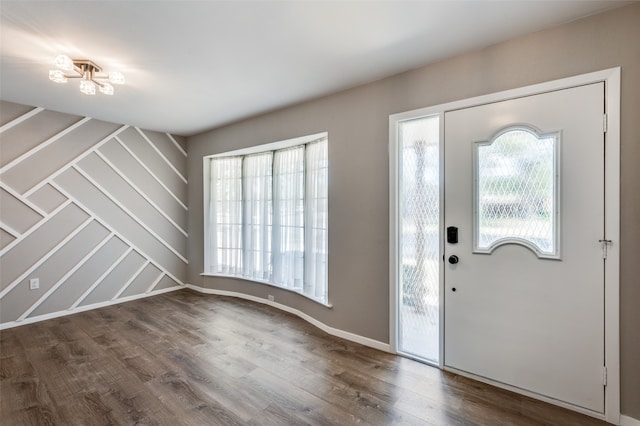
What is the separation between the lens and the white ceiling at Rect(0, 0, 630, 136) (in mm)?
1751

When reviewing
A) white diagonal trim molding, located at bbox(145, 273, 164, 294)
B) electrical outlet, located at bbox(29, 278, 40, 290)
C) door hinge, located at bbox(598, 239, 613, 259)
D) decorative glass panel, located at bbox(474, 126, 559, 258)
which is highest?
decorative glass panel, located at bbox(474, 126, 559, 258)

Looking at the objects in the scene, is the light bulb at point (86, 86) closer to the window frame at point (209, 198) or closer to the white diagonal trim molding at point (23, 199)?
the window frame at point (209, 198)

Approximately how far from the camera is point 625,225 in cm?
173

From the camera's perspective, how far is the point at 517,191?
2.04m

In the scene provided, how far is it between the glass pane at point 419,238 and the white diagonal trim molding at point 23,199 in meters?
4.18

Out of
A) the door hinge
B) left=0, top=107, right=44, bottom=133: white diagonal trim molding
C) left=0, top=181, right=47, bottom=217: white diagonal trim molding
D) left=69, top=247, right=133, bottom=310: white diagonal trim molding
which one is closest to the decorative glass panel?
the door hinge

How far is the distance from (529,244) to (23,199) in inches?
201

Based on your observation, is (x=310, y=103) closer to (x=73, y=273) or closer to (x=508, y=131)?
(x=508, y=131)

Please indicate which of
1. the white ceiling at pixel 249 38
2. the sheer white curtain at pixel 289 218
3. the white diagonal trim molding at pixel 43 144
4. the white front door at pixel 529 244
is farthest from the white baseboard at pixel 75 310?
the white front door at pixel 529 244

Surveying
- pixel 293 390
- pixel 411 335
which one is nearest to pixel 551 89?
pixel 411 335

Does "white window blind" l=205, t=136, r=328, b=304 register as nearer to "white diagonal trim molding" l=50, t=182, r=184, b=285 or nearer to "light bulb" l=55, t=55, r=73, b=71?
"white diagonal trim molding" l=50, t=182, r=184, b=285

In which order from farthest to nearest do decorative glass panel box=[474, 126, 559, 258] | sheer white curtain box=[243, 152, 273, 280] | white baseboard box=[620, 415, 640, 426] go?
sheer white curtain box=[243, 152, 273, 280] < decorative glass panel box=[474, 126, 559, 258] < white baseboard box=[620, 415, 640, 426]

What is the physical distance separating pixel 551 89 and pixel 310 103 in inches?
85.6

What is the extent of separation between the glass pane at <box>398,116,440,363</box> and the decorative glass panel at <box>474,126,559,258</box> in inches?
13.5
